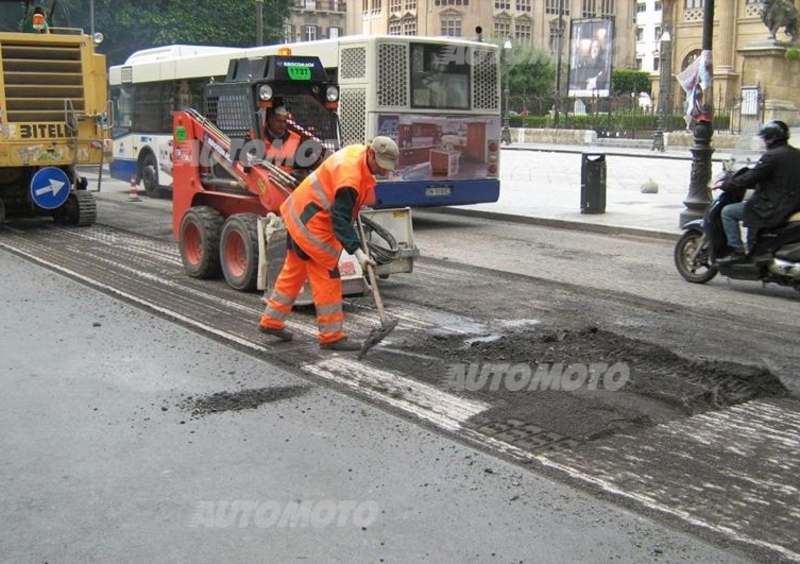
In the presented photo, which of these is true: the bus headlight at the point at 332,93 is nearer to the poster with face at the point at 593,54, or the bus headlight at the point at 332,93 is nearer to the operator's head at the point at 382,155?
the operator's head at the point at 382,155

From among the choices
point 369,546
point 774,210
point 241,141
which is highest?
point 241,141

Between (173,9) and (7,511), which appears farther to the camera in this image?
(173,9)

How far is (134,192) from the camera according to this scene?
19.6 metres

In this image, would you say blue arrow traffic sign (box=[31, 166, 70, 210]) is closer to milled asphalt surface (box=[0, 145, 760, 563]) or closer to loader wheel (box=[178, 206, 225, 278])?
loader wheel (box=[178, 206, 225, 278])

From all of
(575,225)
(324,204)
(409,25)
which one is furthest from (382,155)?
(409,25)

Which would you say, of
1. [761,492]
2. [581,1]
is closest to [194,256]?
[761,492]

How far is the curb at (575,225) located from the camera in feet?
45.1

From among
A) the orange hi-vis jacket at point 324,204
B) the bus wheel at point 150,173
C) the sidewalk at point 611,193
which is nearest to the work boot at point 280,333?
the orange hi-vis jacket at point 324,204

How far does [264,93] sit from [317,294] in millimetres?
3209

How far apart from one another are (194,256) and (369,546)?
6.50 metres

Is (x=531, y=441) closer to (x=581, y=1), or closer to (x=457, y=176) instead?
(x=457, y=176)

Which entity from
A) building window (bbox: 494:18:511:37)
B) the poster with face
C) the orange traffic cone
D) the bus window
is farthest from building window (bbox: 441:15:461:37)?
the bus window

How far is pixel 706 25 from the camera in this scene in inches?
560

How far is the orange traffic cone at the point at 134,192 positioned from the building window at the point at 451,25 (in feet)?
243
